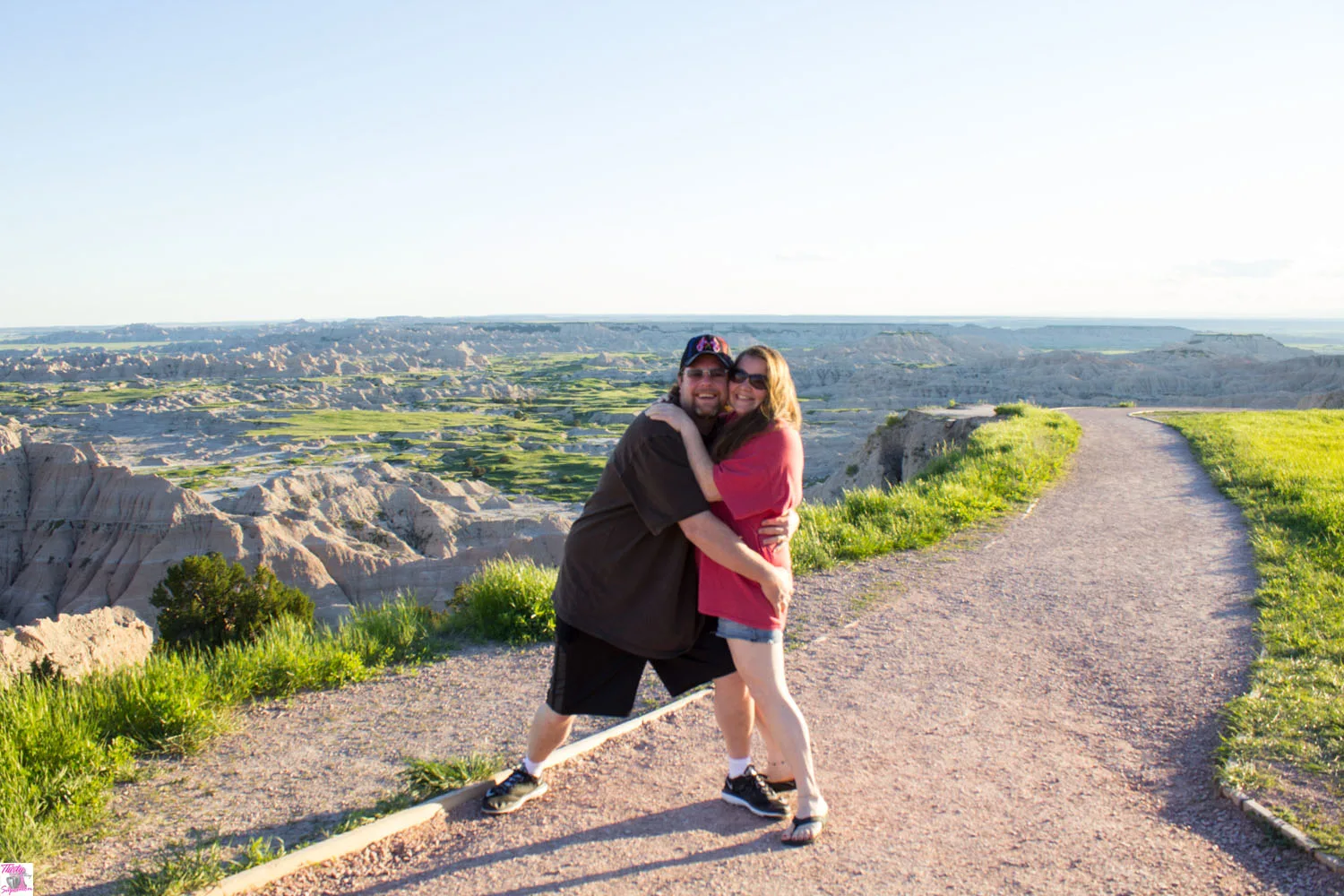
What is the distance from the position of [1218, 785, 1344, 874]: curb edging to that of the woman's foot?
1.97 metres

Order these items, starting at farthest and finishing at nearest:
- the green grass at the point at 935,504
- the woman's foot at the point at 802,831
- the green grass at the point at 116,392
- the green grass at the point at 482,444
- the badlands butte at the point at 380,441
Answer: the green grass at the point at 116,392 < the green grass at the point at 482,444 < the badlands butte at the point at 380,441 < the green grass at the point at 935,504 < the woman's foot at the point at 802,831

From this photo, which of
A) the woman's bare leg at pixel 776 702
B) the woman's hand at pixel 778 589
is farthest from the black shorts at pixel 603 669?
the woman's hand at pixel 778 589

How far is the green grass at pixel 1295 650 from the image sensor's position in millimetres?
4297

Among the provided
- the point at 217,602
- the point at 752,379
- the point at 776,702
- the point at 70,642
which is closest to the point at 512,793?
the point at 776,702

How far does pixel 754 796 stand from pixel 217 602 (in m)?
17.4

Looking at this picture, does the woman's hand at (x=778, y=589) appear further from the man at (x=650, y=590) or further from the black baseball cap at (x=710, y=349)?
the black baseball cap at (x=710, y=349)

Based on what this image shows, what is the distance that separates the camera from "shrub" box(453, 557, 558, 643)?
6.94 m

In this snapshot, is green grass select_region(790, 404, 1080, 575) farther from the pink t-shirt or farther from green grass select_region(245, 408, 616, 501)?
green grass select_region(245, 408, 616, 501)

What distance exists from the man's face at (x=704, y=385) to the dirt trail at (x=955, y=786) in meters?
1.86

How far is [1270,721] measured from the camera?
16.3ft

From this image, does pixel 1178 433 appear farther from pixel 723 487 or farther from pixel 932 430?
pixel 723 487

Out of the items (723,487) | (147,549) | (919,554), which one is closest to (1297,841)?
(723,487)

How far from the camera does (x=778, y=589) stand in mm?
3791

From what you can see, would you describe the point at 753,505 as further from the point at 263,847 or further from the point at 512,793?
the point at 263,847
